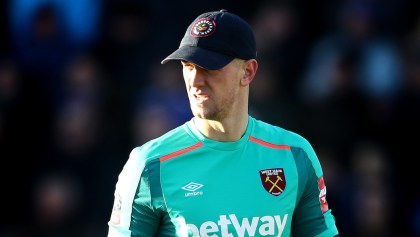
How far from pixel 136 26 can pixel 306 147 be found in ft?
15.6

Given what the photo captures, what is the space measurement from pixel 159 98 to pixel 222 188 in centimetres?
407

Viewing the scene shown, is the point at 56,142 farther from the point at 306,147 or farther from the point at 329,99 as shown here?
the point at 306,147

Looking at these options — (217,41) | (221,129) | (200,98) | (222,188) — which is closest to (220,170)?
(222,188)

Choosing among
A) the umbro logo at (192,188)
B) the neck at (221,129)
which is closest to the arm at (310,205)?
the neck at (221,129)

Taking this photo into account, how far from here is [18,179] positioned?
783 cm

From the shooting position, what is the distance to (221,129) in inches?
170

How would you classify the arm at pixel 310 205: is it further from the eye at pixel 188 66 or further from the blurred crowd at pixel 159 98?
the blurred crowd at pixel 159 98

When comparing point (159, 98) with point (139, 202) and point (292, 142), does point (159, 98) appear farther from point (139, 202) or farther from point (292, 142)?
point (139, 202)

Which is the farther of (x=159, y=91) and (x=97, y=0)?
(x=97, y=0)

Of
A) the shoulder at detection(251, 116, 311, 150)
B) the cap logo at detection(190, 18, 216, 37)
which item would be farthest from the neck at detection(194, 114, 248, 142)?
the cap logo at detection(190, 18, 216, 37)

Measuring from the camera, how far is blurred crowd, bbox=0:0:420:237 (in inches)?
307

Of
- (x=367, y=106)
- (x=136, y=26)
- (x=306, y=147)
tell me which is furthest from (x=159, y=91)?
(x=306, y=147)

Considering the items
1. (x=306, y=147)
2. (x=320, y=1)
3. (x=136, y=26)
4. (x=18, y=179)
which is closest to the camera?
(x=306, y=147)

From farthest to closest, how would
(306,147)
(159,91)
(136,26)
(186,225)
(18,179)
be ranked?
(136,26) < (159,91) < (18,179) < (306,147) < (186,225)
